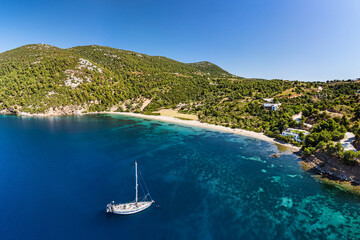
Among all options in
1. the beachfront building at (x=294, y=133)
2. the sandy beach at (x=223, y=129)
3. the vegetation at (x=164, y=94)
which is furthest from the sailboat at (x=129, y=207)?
the beachfront building at (x=294, y=133)

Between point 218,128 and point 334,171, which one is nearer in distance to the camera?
point 334,171

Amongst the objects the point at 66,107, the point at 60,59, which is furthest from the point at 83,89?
the point at 60,59

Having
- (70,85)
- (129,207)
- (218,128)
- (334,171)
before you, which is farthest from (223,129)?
(70,85)

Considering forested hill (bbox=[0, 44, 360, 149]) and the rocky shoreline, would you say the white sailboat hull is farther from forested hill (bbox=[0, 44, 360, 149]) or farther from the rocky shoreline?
forested hill (bbox=[0, 44, 360, 149])

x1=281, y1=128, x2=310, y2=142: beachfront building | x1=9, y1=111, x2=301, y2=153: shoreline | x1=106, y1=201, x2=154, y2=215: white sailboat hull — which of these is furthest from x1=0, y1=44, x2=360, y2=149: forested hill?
x1=106, y1=201, x2=154, y2=215: white sailboat hull

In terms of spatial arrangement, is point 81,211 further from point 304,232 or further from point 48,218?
point 304,232

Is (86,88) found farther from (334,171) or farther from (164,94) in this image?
(334,171)
